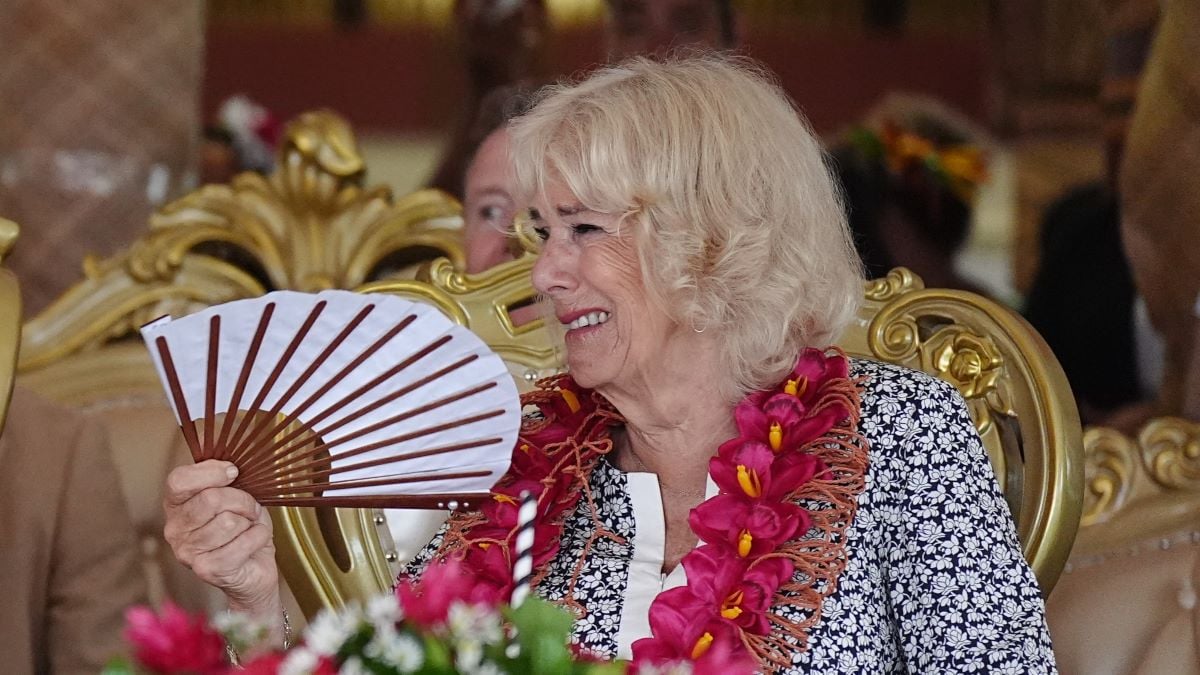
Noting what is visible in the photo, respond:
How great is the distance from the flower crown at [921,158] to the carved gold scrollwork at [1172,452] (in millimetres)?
1760

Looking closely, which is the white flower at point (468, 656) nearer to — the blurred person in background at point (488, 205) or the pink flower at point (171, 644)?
the pink flower at point (171, 644)

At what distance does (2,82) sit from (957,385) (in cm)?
181

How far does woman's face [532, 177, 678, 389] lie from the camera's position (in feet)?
5.21

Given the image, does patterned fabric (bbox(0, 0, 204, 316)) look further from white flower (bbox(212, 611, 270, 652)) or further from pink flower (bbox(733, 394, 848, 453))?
white flower (bbox(212, 611, 270, 652))

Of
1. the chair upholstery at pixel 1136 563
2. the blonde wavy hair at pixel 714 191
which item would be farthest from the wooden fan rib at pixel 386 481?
the chair upholstery at pixel 1136 563

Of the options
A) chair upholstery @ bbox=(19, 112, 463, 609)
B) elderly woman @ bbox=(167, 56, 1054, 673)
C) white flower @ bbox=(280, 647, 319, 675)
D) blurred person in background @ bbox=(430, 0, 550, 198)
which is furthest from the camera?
blurred person in background @ bbox=(430, 0, 550, 198)

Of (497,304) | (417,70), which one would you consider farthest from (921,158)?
(417,70)

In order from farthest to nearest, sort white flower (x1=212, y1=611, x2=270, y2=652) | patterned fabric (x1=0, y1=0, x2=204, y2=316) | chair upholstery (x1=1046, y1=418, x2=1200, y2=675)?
patterned fabric (x1=0, y1=0, x2=204, y2=316), chair upholstery (x1=1046, y1=418, x2=1200, y2=675), white flower (x1=212, y1=611, x2=270, y2=652)

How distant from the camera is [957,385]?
5.57ft

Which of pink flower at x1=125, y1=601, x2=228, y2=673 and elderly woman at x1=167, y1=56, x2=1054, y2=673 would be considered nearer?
pink flower at x1=125, y1=601, x2=228, y2=673

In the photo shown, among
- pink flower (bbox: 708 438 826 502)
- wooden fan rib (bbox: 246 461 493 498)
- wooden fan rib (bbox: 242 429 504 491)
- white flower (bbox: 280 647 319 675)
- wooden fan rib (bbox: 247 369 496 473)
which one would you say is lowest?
pink flower (bbox: 708 438 826 502)

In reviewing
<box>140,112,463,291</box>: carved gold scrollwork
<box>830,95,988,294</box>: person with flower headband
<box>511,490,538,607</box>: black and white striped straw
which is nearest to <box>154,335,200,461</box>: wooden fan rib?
<box>511,490,538,607</box>: black and white striped straw

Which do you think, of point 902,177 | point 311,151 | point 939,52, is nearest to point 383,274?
point 311,151

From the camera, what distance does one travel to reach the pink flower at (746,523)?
1.49 metres
